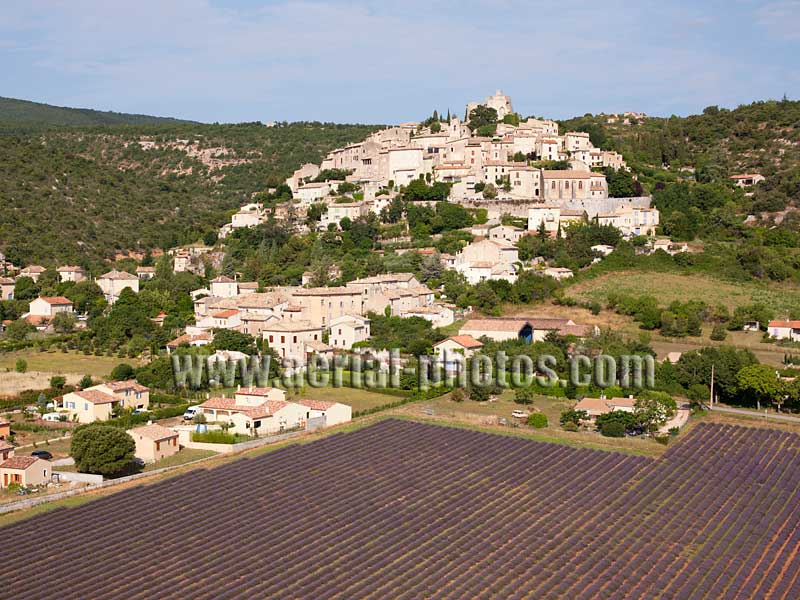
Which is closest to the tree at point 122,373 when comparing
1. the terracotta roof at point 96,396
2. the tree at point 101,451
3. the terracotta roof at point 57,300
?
the terracotta roof at point 96,396

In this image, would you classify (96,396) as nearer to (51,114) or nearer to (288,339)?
(288,339)

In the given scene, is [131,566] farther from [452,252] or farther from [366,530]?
[452,252]

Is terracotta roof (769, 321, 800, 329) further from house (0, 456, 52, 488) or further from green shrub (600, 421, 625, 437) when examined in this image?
house (0, 456, 52, 488)

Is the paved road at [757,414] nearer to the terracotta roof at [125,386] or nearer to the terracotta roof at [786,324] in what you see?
the terracotta roof at [786,324]

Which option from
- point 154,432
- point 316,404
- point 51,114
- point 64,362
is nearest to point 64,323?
point 64,362

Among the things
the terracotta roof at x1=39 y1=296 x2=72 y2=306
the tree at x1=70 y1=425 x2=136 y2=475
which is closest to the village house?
the tree at x1=70 y1=425 x2=136 y2=475
